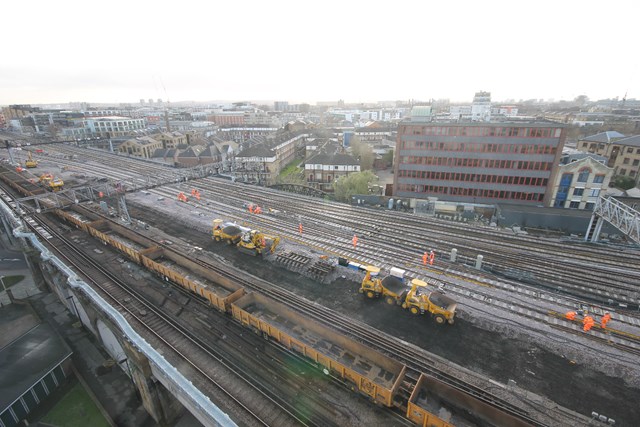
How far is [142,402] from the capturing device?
61.9 feet

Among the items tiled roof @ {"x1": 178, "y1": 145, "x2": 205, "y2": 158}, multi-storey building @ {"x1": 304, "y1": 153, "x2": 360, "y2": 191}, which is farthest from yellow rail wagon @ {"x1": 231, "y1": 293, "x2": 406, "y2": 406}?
tiled roof @ {"x1": 178, "y1": 145, "x2": 205, "y2": 158}

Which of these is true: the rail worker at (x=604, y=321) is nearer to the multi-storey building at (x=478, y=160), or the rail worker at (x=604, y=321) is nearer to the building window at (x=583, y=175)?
the multi-storey building at (x=478, y=160)

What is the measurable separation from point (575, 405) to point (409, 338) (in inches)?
314

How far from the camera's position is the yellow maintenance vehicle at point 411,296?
756 inches

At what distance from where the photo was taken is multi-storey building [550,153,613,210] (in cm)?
4088

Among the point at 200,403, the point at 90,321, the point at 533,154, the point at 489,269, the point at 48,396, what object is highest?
the point at 533,154

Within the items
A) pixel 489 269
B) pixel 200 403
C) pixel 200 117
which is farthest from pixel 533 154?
pixel 200 117

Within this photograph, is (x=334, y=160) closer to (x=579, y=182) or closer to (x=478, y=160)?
(x=478, y=160)

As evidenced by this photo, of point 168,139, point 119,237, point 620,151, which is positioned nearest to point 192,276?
point 119,237

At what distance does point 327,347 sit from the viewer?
53.1 feet

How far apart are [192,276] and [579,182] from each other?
5112 centimetres

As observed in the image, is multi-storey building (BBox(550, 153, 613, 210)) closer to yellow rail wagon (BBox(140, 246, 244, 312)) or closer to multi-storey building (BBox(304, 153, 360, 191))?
multi-storey building (BBox(304, 153, 360, 191))

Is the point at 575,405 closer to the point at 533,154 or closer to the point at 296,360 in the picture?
the point at 296,360

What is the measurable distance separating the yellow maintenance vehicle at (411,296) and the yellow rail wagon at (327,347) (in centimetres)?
611
